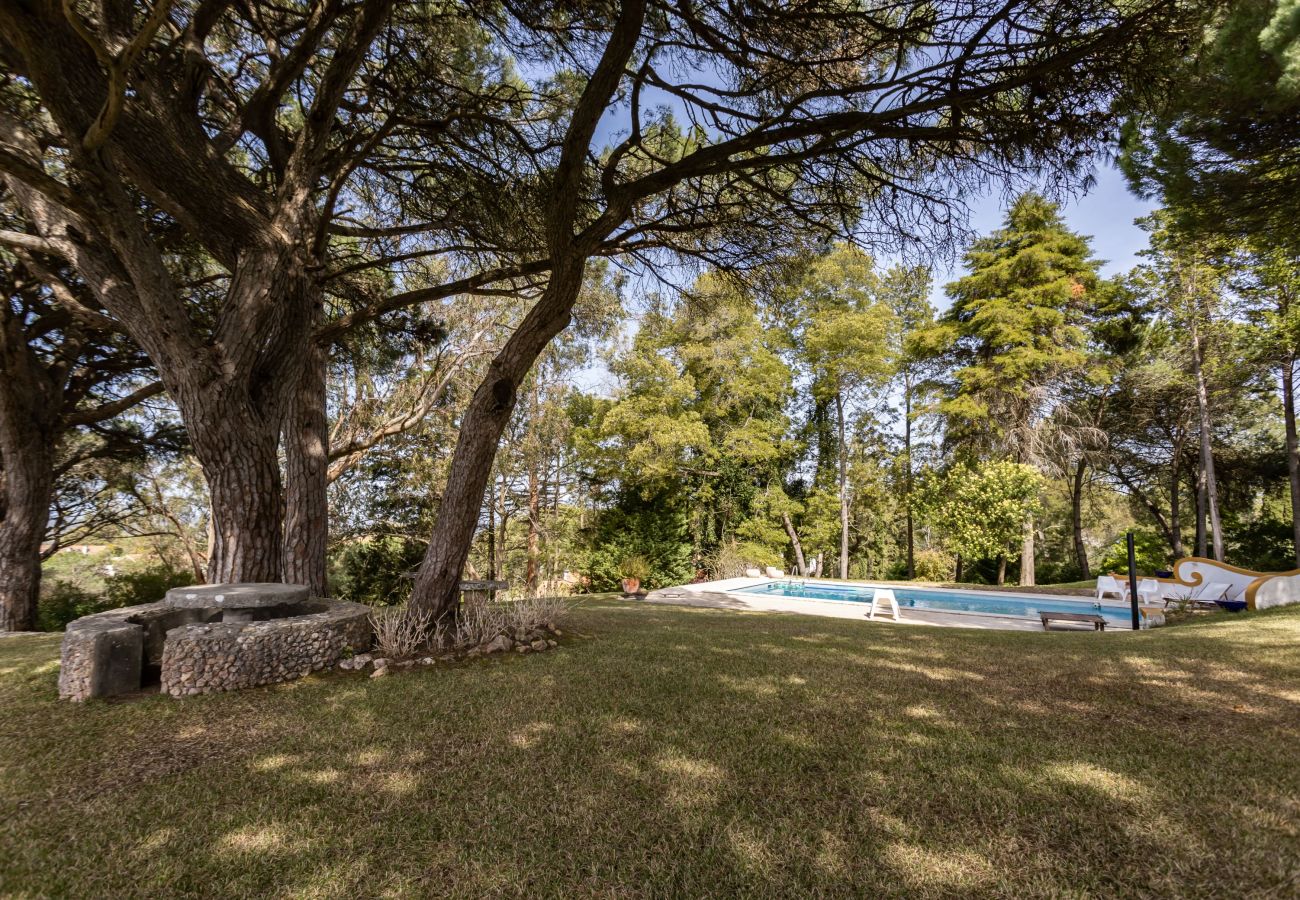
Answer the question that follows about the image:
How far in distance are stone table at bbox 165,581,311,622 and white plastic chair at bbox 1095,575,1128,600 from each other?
42.8ft

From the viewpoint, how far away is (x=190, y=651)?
356cm

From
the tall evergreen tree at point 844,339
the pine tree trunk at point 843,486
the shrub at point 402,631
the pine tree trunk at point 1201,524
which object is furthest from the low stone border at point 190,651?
the pine tree trunk at point 1201,524

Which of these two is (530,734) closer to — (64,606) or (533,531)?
(64,606)

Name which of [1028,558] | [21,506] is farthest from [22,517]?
[1028,558]

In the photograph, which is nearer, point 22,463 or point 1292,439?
point 22,463

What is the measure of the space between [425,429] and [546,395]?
3.44 m

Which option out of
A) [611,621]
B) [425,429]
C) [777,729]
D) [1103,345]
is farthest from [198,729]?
A: [1103,345]

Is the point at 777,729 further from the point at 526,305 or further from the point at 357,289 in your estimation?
the point at 526,305

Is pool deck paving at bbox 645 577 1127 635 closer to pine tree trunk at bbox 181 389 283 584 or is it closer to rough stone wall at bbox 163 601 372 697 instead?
rough stone wall at bbox 163 601 372 697

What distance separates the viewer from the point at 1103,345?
616 inches

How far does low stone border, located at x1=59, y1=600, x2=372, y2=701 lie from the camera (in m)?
3.48

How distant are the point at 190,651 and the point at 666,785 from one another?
3.29 m

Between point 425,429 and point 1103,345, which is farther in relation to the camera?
point 1103,345

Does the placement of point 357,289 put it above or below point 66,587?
above
